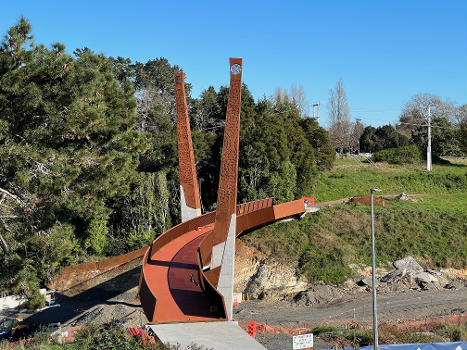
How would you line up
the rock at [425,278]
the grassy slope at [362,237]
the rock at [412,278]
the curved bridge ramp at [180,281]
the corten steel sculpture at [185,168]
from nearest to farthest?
the curved bridge ramp at [180,281] → the rock at [412,278] → the rock at [425,278] → the corten steel sculpture at [185,168] → the grassy slope at [362,237]

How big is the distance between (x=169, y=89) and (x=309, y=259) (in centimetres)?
3943

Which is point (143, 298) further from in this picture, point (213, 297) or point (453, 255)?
point (453, 255)

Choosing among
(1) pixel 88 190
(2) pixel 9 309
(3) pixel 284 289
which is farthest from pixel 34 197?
(3) pixel 284 289

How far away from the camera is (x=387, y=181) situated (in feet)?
164

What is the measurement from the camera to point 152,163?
142ft

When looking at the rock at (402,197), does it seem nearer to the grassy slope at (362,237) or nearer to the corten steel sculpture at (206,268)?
the grassy slope at (362,237)

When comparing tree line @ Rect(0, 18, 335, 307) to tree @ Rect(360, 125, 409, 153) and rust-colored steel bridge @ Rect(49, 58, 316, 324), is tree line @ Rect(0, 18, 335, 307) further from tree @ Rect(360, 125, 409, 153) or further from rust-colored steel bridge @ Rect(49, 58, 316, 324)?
tree @ Rect(360, 125, 409, 153)

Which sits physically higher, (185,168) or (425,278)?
(185,168)

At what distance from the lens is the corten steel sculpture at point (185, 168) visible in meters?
30.8

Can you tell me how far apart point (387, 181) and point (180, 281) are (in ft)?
113

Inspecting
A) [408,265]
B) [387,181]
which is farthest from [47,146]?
[387,181]

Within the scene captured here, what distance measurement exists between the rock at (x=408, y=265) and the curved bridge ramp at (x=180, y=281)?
32.7 ft

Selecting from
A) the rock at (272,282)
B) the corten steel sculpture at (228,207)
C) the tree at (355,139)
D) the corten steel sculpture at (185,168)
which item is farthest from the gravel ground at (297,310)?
the tree at (355,139)

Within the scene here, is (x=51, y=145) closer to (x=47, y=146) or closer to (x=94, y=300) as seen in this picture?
(x=47, y=146)
